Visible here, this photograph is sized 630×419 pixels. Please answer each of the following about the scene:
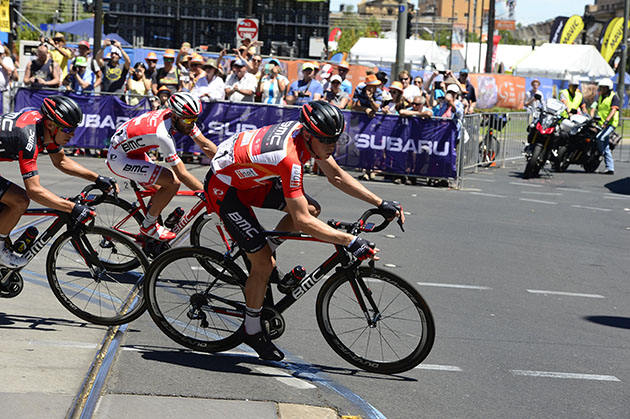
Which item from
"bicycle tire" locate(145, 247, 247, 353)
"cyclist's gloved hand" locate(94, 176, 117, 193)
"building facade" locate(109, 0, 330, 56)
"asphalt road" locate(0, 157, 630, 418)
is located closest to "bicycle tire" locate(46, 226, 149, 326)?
"asphalt road" locate(0, 157, 630, 418)

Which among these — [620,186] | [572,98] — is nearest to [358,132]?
[620,186]

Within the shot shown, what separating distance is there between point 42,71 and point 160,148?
10955mm

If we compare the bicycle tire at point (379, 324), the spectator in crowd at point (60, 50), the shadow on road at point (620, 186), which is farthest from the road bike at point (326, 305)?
the spectator in crowd at point (60, 50)

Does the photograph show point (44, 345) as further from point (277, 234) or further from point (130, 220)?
point (130, 220)

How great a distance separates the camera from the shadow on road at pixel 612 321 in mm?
Answer: 7535

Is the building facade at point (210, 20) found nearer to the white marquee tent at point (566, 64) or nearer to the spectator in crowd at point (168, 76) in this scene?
the white marquee tent at point (566, 64)

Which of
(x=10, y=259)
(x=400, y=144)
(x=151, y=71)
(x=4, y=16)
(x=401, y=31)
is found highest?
(x=4, y=16)

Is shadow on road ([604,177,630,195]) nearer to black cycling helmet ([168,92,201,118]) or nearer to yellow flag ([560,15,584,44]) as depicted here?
black cycling helmet ([168,92,201,118])

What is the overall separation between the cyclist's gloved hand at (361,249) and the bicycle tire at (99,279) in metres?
1.67

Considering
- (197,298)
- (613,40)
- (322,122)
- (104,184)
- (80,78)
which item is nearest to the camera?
(322,122)

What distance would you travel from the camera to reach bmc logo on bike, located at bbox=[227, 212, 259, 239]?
574 centimetres

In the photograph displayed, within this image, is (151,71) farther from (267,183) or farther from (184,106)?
(267,183)

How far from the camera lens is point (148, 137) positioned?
8.02 m

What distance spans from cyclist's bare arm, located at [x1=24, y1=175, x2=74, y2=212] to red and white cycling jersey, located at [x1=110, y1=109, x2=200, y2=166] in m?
1.73
